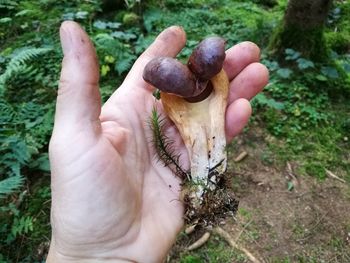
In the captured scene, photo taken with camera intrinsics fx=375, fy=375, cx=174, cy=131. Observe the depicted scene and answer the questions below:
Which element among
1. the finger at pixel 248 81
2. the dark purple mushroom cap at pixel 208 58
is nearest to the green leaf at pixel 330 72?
the finger at pixel 248 81

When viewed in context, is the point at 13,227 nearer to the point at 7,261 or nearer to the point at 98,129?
the point at 7,261

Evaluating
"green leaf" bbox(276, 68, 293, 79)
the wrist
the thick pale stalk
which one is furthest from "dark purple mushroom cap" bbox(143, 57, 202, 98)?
"green leaf" bbox(276, 68, 293, 79)

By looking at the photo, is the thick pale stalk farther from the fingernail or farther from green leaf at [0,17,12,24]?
green leaf at [0,17,12,24]

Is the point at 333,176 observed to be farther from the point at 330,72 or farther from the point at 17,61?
the point at 17,61

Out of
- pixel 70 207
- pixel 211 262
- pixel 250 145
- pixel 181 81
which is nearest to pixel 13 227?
pixel 70 207

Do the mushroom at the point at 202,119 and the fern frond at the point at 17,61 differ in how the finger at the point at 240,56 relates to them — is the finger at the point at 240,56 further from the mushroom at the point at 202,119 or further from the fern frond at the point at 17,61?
the fern frond at the point at 17,61
